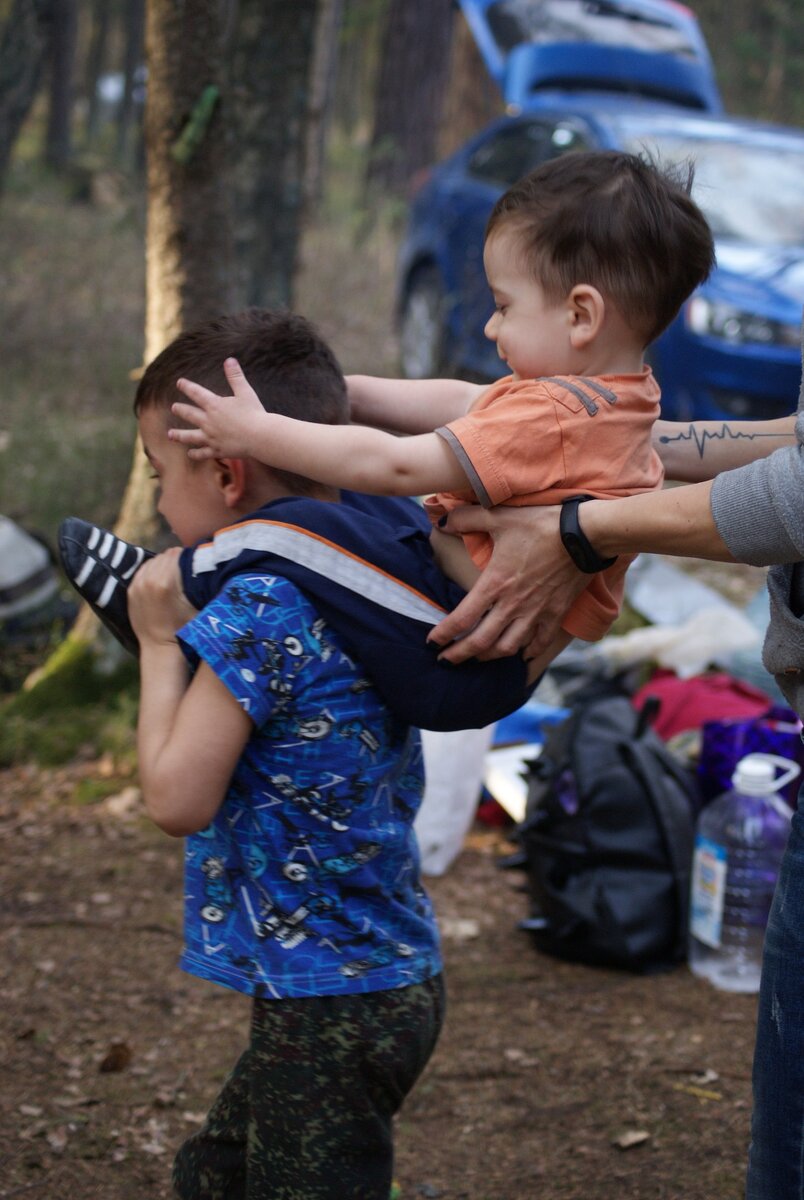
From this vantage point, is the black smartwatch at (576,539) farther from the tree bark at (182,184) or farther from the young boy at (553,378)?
the tree bark at (182,184)

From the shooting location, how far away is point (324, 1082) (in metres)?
1.86

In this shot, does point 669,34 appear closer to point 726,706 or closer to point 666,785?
point 726,706

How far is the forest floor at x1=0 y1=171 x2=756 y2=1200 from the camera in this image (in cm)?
284

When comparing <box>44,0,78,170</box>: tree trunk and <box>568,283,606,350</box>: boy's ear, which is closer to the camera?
<box>568,283,606,350</box>: boy's ear

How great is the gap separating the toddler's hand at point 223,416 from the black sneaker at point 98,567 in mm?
230

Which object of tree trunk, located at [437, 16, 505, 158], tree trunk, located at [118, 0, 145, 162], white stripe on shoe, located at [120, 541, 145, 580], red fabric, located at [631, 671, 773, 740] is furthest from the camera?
tree trunk, located at [118, 0, 145, 162]

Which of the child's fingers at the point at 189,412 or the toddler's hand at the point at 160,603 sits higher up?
the child's fingers at the point at 189,412

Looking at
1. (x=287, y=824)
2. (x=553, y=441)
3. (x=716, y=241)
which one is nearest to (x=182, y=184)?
(x=553, y=441)

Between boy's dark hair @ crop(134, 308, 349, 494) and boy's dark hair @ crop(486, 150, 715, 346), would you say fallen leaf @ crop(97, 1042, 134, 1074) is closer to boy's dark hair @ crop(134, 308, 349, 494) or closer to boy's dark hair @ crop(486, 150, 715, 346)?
boy's dark hair @ crop(134, 308, 349, 494)

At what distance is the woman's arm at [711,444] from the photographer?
2.24 m

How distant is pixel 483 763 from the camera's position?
14.3 ft

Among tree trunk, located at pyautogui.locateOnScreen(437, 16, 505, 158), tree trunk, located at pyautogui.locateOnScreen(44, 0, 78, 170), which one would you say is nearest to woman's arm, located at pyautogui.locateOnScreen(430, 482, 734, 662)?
tree trunk, located at pyautogui.locateOnScreen(437, 16, 505, 158)

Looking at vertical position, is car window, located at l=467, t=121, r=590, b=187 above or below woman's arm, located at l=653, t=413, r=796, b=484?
below

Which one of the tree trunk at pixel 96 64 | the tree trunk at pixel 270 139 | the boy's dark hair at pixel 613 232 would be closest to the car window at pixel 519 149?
the tree trunk at pixel 270 139
